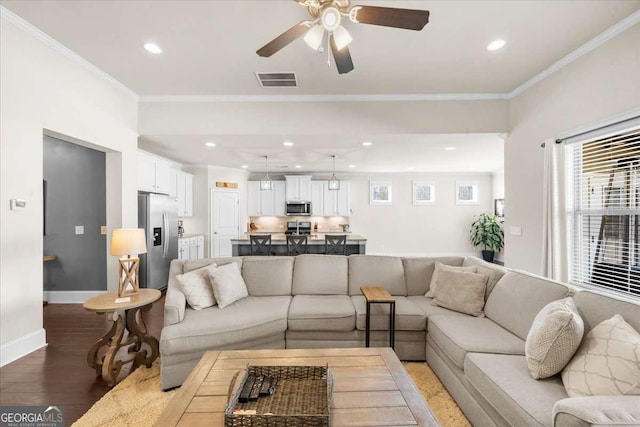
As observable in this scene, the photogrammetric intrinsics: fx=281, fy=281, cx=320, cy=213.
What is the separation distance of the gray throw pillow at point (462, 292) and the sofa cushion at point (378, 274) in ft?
1.46

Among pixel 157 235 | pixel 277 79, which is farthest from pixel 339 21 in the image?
pixel 157 235

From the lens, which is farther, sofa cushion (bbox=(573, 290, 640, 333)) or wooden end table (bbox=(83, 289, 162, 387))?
wooden end table (bbox=(83, 289, 162, 387))

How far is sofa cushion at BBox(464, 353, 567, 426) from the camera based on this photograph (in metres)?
1.30

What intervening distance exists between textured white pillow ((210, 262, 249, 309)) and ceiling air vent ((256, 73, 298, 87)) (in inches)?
88.0

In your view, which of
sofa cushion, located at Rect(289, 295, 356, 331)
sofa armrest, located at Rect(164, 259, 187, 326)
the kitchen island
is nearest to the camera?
sofa armrest, located at Rect(164, 259, 187, 326)

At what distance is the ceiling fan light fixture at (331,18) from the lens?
5.86 feet

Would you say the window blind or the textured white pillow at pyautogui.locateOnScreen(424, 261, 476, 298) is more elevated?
the window blind

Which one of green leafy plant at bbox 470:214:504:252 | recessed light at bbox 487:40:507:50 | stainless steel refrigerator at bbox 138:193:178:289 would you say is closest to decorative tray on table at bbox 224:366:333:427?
recessed light at bbox 487:40:507:50

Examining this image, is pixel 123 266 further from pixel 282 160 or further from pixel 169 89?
pixel 282 160

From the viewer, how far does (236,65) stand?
10.2 ft

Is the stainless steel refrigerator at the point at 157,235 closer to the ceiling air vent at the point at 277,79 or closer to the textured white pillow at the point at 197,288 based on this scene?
the textured white pillow at the point at 197,288

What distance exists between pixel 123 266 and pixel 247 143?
2562 mm

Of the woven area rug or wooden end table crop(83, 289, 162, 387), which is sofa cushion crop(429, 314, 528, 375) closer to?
the woven area rug

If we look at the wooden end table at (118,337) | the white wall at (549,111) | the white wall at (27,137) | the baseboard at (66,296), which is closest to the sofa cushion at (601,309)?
the white wall at (549,111)
